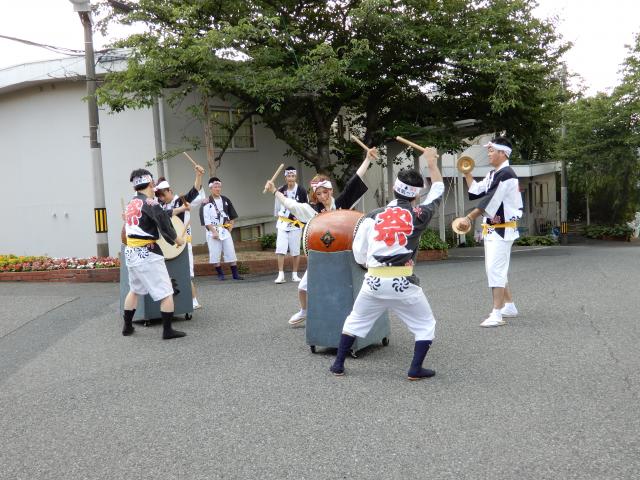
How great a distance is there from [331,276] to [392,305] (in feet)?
3.30

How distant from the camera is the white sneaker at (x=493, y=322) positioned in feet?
23.6

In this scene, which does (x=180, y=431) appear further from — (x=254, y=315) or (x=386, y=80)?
(x=386, y=80)

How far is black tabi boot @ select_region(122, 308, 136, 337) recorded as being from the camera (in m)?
7.45

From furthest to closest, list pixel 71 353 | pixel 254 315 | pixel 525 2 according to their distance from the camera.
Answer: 1. pixel 525 2
2. pixel 254 315
3. pixel 71 353

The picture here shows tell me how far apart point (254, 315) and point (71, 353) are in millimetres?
2403

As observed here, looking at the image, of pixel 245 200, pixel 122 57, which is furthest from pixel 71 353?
pixel 245 200

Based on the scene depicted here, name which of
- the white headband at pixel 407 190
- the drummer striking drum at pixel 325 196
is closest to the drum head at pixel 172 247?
the drummer striking drum at pixel 325 196

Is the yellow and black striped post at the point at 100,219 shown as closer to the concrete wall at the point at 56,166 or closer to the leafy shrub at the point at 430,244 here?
the concrete wall at the point at 56,166

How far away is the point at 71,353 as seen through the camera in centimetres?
680

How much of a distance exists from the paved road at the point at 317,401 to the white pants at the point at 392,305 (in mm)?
454

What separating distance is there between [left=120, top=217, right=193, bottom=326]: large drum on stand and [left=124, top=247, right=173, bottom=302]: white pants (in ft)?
2.32

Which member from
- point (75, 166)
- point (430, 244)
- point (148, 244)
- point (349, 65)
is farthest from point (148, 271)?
point (75, 166)

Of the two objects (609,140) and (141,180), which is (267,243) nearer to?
(141,180)

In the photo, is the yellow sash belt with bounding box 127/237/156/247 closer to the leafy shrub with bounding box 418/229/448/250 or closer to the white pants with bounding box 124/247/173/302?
the white pants with bounding box 124/247/173/302
